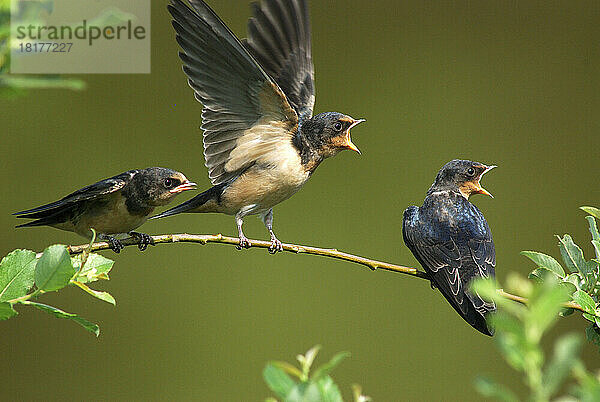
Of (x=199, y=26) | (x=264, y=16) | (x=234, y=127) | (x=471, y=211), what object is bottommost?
(x=471, y=211)

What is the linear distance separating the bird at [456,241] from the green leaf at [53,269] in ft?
3.47

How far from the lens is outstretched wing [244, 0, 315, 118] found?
2283mm

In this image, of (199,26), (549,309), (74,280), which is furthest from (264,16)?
(549,309)

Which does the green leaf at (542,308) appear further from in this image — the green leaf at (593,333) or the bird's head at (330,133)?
the bird's head at (330,133)

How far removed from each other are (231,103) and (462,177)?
2.48ft

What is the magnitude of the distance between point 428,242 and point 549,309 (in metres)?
1.53

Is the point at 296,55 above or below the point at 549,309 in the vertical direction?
above

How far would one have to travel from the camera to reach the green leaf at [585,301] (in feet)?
3.44

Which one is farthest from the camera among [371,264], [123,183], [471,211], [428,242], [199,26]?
[471,211]

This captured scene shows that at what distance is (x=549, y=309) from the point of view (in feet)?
1.06

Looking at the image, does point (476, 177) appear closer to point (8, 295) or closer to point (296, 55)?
point (296, 55)

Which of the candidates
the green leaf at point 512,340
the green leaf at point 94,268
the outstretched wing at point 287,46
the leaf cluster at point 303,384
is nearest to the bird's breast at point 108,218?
the outstretched wing at point 287,46

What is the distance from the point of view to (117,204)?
1.71 m

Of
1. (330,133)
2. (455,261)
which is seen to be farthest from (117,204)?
(455,261)
